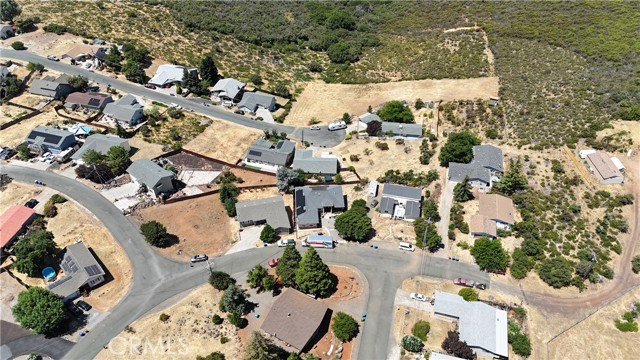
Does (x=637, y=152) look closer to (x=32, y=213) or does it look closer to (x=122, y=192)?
(x=122, y=192)

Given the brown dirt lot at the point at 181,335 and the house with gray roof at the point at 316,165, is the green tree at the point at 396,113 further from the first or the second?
the brown dirt lot at the point at 181,335

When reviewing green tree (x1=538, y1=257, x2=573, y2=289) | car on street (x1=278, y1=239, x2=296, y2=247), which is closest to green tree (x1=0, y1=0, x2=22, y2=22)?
car on street (x1=278, y1=239, x2=296, y2=247)

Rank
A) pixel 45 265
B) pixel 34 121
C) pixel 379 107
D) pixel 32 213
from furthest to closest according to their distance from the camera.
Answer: pixel 379 107, pixel 34 121, pixel 32 213, pixel 45 265

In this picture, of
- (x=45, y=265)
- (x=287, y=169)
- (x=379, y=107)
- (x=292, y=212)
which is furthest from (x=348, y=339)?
(x=379, y=107)

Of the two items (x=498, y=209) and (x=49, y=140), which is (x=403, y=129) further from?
(x=49, y=140)

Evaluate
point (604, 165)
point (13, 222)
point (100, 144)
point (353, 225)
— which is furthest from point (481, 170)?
point (13, 222)

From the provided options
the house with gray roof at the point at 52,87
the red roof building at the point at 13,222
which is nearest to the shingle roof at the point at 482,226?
the red roof building at the point at 13,222

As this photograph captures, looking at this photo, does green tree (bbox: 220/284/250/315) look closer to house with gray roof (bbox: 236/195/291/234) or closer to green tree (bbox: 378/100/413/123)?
house with gray roof (bbox: 236/195/291/234)
